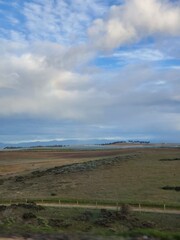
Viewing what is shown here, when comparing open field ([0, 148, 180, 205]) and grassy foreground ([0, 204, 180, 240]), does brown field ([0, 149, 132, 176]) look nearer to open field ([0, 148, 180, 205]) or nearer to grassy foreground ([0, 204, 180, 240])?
open field ([0, 148, 180, 205])

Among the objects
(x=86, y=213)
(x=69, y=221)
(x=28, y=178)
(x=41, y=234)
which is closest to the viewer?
(x=41, y=234)

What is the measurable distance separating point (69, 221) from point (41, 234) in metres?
11.3

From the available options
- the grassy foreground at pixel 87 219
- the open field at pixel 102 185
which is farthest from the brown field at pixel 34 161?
the grassy foreground at pixel 87 219

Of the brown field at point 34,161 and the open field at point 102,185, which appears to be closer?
the open field at point 102,185

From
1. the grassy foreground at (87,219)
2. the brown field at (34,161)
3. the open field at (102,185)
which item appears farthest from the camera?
the brown field at (34,161)

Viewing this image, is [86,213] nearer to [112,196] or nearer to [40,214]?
[40,214]

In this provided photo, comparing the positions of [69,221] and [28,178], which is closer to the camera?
[69,221]

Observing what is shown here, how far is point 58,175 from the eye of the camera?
6222 centimetres

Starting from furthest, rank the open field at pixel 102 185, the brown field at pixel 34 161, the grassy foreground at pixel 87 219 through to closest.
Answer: the brown field at pixel 34 161, the open field at pixel 102 185, the grassy foreground at pixel 87 219

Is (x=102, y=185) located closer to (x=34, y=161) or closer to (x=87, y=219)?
(x=87, y=219)

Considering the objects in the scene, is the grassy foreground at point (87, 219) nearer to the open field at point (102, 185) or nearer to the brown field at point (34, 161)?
the open field at point (102, 185)

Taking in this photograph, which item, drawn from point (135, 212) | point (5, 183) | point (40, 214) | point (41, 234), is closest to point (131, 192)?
point (135, 212)

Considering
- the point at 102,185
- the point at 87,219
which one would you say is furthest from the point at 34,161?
the point at 87,219

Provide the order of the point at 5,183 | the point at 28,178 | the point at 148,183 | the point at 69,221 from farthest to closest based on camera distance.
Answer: the point at 28,178, the point at 5,183, the point at 148,183, the point at 69,221
